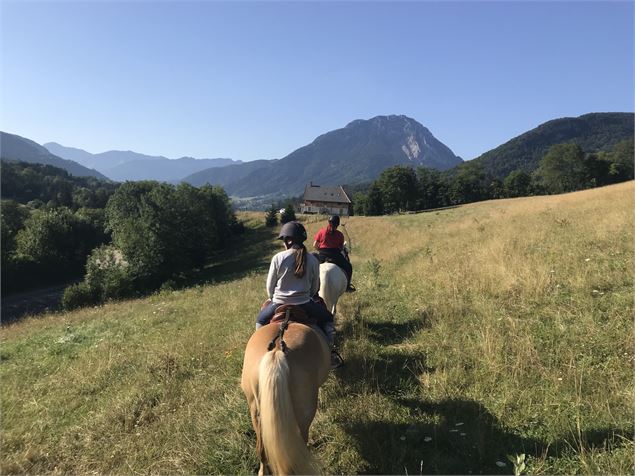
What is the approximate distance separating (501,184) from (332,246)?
4395 inches

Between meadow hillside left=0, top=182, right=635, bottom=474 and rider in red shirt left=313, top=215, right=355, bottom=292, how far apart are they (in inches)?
52.5

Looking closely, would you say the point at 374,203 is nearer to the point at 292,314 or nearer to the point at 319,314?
the point at 319,314

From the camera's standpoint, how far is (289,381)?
3.67m

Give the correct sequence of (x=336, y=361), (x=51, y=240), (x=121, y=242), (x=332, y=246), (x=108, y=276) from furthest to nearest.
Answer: (x=51, y=240) → (x=121, y=242) → (x=108, y=276) → (x=332, y=246) → (x=336, y=361)

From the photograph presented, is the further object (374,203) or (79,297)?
(374,203)

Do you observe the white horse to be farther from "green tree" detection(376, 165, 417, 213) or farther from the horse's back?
"green tree" detection(376, 165, 417, 213)

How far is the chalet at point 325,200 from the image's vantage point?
121750mm

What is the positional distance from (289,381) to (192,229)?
51539mm

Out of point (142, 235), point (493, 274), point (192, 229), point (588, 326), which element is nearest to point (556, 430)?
point (588, 326)

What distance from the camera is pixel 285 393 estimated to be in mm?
3555

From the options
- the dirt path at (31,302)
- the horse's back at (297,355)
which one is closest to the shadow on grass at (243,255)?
the dirt path at (31,302)

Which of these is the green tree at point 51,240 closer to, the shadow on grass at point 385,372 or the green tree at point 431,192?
the shadow on grass at point 385,372

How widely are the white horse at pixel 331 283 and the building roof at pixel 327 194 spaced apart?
11542 cm

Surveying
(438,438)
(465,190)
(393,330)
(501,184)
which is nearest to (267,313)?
(438,438)
